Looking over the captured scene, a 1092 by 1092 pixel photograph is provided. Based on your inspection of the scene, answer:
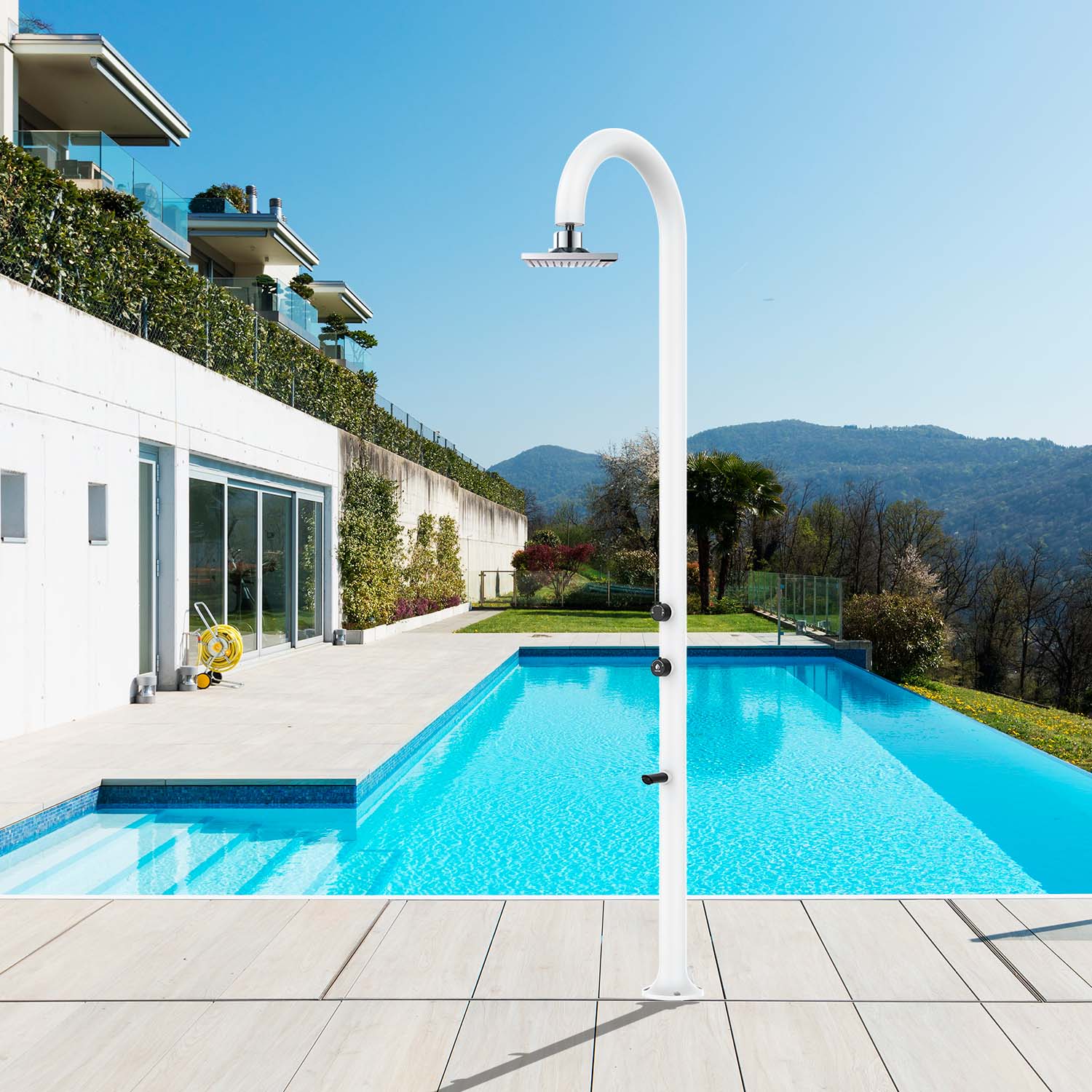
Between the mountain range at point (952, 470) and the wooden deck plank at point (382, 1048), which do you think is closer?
the wooden deck plank at point (382, 1048)

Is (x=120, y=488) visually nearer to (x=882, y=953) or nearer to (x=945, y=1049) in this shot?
(x=882, y=953)

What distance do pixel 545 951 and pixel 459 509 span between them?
2155cm

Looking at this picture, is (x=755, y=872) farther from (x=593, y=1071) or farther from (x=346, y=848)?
(x=593, y=1071)

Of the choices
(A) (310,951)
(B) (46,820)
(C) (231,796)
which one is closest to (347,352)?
(C) (231,796)

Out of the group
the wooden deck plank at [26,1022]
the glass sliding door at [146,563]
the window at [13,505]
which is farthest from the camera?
the glass sliding door at [146,563]

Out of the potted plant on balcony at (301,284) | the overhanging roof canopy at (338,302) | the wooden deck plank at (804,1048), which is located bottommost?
the wooden deck plank at (804,1048)

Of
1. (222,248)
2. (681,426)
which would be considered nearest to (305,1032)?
(681,426)

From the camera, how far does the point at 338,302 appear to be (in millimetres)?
32156

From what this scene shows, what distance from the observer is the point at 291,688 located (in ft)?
30.5

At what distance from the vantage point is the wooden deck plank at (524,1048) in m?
2.35

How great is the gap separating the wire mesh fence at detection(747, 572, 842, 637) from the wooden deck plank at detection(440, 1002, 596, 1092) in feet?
42.6

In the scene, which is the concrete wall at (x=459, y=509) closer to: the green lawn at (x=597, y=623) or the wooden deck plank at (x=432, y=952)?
the green lawn at (x=597, y=623)

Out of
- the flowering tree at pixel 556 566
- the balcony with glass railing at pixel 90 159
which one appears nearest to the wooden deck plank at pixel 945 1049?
the balcony with glass railing at pixel 90 159

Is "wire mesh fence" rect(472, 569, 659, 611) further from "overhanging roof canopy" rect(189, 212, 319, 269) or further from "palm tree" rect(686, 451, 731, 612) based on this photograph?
"overhanging roof canopy" rect(189, 212, 319, 269)
